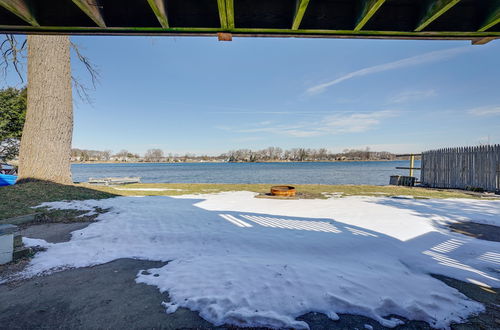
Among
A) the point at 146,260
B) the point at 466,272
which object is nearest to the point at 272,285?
the point at 146,260

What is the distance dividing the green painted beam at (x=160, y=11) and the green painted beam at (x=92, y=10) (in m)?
0.96

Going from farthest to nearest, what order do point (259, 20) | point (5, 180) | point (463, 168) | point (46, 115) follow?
point (5, 180)
point (463, 168)
point (46, 115)
point (259, 20)

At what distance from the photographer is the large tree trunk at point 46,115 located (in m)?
11.2

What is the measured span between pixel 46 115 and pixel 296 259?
14.3 metres

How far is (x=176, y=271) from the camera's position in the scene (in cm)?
378

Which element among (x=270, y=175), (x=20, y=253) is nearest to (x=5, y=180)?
(x=20, y=253)

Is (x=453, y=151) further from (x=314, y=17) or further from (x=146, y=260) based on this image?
(x=146, y=260)

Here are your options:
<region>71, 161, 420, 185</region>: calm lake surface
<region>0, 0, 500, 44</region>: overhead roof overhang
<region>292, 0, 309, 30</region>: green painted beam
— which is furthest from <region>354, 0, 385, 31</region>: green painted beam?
<region>71, 161, 420, 185</region>: calm lake surface

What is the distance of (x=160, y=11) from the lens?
323 centimetres

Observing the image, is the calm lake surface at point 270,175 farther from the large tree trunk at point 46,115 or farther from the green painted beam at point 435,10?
the green painted beam at point 435,10

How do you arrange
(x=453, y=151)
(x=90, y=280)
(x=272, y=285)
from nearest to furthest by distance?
(x=272, y=285), (x=90, y=280), (x=453, y=151)

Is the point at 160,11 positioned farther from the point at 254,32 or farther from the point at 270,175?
the point at 270,175

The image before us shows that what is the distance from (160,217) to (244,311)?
18.3ft

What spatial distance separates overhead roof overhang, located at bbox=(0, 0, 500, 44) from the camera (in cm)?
359
